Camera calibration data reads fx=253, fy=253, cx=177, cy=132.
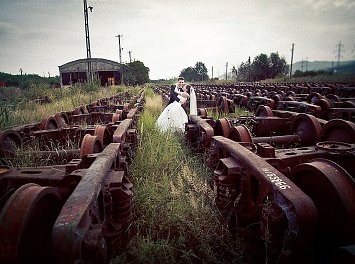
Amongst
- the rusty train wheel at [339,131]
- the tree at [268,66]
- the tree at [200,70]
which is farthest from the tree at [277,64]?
the rusty train wheel at [339,131]

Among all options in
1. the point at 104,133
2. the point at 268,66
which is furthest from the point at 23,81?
the point at 268,66

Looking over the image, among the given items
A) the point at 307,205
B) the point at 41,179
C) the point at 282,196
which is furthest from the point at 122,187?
the point at 307,205

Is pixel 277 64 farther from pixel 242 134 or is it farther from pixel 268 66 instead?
pixel 242 134

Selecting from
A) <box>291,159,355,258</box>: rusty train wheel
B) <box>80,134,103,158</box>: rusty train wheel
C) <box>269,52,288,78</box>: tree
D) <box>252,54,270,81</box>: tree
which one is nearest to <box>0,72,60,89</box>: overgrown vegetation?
<box>80,134,103,158</box>: rusty train wheel

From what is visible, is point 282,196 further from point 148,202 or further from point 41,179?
point 41,179

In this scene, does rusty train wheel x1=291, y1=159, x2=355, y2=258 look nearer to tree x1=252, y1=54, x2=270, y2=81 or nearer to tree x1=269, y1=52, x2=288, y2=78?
tree x1=252, y1=54, x2=270, y2=81

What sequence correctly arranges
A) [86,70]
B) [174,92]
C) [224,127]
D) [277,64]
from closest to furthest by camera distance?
[224,127] → [174,92] → [86,70] → [277,64]

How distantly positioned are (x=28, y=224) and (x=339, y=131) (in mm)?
2894

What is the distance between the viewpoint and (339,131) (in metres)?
2.70

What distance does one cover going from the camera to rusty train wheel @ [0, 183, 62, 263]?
116cm

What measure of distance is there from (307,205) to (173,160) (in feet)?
9.42

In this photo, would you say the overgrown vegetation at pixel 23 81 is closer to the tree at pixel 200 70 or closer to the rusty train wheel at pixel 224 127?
the rusty train wheel at pixel 224 127

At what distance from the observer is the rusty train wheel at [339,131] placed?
2.46 metres

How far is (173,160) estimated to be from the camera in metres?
4.04
